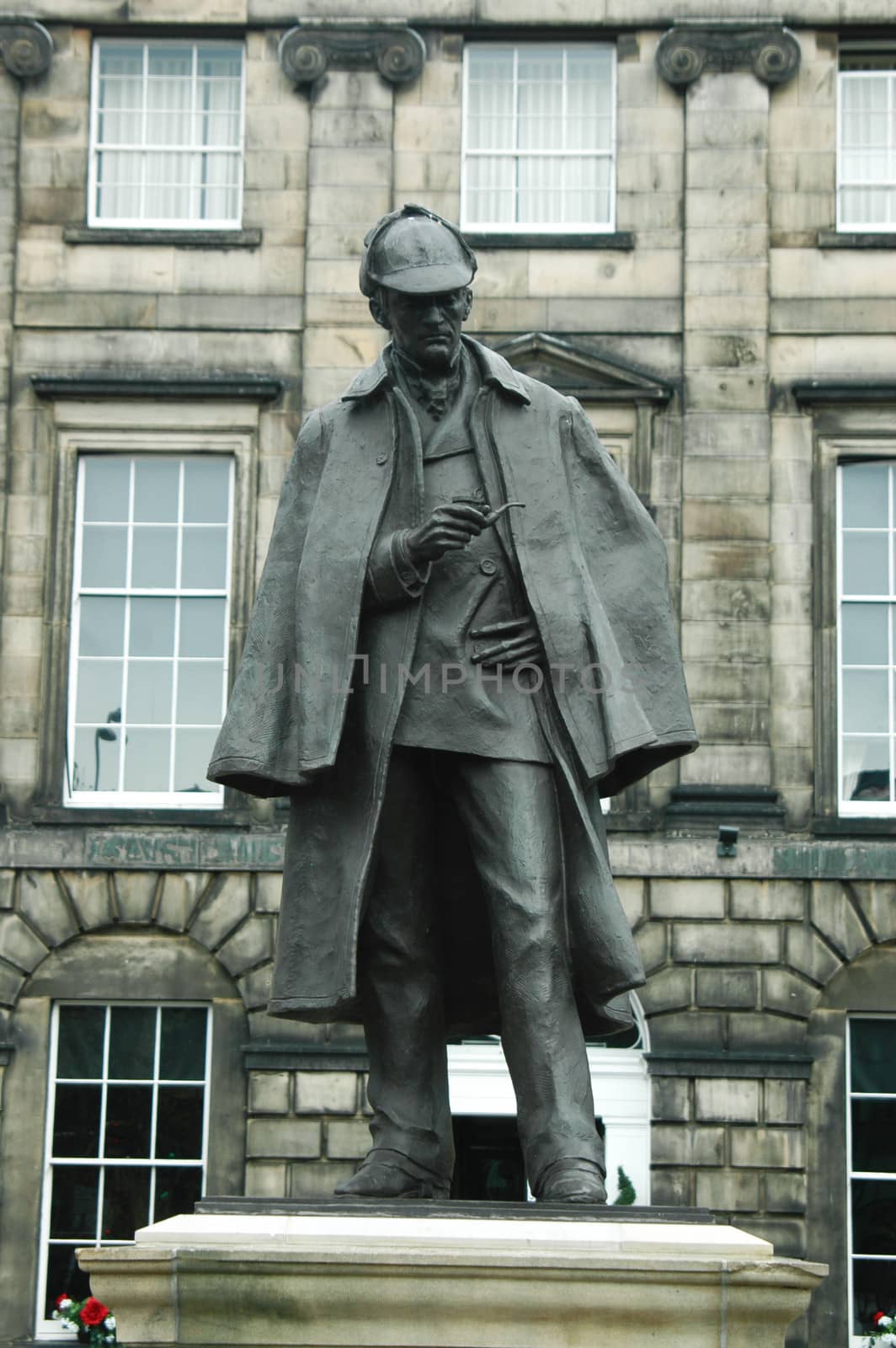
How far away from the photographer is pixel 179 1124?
66.0 feet

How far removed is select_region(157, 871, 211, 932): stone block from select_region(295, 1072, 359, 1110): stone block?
5.15ft

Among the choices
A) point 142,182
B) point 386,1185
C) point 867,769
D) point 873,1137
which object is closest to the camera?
point 386,1185

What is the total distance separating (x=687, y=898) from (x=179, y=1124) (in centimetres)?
439

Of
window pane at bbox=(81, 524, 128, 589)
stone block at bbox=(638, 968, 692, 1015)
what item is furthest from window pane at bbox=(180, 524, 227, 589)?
stone block at bbox=(638, 968, 692, 1015)

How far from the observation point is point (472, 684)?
620cm

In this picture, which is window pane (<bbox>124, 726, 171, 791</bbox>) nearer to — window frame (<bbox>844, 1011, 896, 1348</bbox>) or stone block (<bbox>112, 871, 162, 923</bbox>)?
stone block (<bbox>112, 871, 162, 923</bbox>)

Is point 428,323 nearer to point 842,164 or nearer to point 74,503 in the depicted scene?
point 74,503

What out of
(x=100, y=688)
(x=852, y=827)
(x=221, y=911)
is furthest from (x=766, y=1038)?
(x=100, y=688)

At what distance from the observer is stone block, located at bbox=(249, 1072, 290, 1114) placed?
1977cm

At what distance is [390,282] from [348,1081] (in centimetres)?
1393

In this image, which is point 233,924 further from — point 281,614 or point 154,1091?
point 281,614

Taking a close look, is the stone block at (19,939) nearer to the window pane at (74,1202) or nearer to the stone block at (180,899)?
the stone block at (180,899)

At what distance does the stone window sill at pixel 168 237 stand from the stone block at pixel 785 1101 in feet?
26.4

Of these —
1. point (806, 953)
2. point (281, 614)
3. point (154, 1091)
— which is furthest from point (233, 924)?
point (281, 614)
